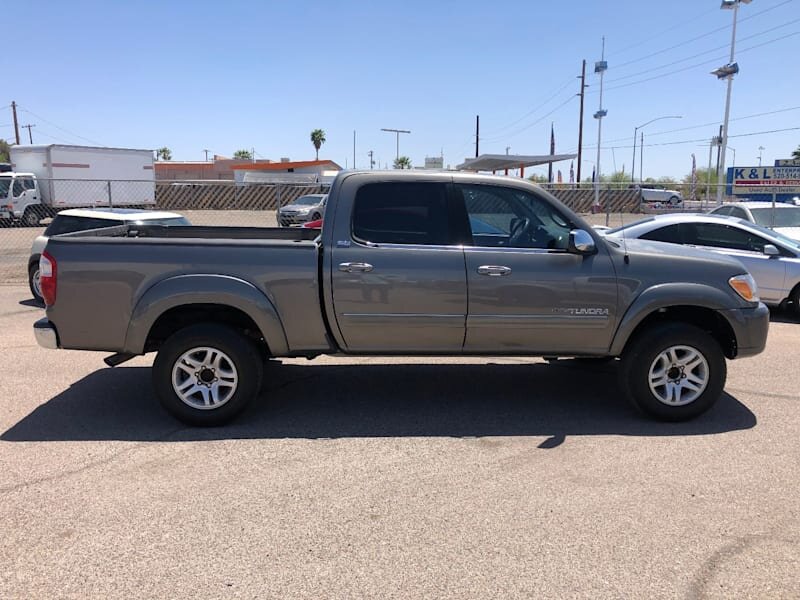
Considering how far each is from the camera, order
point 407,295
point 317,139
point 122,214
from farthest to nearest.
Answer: point 317,139
point 122,214
point 407,295

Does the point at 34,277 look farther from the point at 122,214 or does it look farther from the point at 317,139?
the point at 317,139

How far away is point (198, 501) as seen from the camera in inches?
151

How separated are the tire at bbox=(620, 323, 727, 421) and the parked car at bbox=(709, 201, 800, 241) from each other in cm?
907

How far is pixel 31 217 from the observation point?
89.7 feet

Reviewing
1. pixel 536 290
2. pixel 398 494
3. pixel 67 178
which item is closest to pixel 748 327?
pixel 536 290

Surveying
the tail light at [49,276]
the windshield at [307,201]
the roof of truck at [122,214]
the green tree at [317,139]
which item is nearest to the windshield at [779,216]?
the roof of truck at [122,214]

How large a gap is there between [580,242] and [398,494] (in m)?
2.30

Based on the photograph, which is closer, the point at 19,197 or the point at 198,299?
the point at 198,299

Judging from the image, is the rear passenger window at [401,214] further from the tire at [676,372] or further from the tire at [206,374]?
the tire at [676,372]

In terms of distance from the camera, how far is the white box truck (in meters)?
26.4

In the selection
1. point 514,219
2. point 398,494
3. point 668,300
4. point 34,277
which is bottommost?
point 398,494

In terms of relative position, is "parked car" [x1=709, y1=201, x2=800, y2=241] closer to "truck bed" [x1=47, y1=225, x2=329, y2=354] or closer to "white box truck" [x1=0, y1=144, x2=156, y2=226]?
"truck bed" [x1=47, y1=225, x2=329, y2=354]

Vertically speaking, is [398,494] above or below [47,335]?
below

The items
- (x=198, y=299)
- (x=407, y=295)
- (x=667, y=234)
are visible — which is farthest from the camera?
(x=667, y=234)
